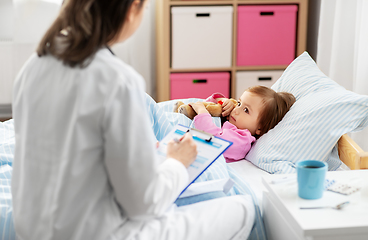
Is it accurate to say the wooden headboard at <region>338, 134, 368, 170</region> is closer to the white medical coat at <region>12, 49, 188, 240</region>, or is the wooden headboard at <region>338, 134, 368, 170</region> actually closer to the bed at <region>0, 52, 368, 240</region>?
the bed at <region>0, 52, 368, 240</region>

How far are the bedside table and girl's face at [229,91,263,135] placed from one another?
489 mm

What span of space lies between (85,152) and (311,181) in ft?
1.50

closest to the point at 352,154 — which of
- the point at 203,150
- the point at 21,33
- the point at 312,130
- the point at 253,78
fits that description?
the point at 312,130

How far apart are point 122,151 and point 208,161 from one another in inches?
11.8

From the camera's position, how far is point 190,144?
874 millimetres

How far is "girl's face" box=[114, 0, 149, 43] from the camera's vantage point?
717mm

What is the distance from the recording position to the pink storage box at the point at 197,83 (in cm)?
260

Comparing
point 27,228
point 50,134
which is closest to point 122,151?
point 50,134

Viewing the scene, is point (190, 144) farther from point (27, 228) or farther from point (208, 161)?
point (27, 228)

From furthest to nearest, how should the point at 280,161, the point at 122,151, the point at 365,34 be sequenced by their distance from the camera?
the point at 365,34, the point at 280,161, the point at 122,151

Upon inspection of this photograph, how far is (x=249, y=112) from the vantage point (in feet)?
4.87

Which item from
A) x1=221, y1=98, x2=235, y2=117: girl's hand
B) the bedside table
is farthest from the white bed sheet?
x1=221, y1=98, x2=235, y2=117: girl's hand

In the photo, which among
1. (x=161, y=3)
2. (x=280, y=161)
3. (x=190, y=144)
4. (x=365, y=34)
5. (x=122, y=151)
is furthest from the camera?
(x=161, y=3)

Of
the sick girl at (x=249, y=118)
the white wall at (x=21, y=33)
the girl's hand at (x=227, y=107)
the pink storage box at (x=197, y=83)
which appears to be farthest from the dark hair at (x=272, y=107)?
the white wall at (x=21, y=33)
